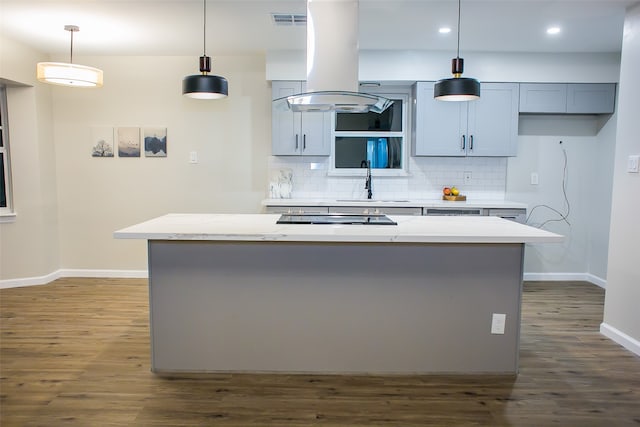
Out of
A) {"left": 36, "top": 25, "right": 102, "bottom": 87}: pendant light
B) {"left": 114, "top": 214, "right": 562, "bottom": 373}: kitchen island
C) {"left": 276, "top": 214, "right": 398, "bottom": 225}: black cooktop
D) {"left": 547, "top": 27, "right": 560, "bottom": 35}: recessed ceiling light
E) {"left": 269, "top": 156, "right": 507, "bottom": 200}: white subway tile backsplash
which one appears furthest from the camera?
{"left": 269, "top": 156, "right": 507, "bottom": 200}: white subway tile backsplash

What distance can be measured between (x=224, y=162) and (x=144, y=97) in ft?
3.73

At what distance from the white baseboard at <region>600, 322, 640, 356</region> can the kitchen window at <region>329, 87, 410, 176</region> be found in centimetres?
245

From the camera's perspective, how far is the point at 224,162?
5.04 metres

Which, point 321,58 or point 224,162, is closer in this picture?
point 321,58

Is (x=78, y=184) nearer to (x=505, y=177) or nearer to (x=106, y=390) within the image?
(x=106, y=390)

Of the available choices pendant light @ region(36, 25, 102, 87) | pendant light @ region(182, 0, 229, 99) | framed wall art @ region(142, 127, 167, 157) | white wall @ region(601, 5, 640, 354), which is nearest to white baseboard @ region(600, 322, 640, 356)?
white wall @ region(601, 5, 640, 354)

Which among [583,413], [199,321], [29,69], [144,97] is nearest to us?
[583,413]

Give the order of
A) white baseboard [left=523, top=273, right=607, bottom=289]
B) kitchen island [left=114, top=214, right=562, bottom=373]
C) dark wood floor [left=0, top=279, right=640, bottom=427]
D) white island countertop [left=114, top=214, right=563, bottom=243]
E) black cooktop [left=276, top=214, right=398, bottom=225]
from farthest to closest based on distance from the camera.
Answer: white baseboard [left=523, top=273, right=607, bottom=289]
black cooktop [left=276, top=214, right=398, bottom=225]
kitchen island [left=114, top=214, right=562, bottom=373]
white island countertop [left=114, top=214, right=563, bottom=243]
dark wood floor [left=0, top=279, right=640, bottom=427]

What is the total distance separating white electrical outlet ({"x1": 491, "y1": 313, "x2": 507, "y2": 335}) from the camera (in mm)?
2711

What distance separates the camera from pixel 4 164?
4.68m

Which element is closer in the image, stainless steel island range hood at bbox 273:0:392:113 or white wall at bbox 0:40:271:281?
stainless steel island range hood at bbox 273:0:392:113

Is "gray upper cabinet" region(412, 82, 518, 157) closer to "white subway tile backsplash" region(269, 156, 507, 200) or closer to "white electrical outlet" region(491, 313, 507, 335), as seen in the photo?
"white subway tile backsplash" region(269, 156, 507, 200)

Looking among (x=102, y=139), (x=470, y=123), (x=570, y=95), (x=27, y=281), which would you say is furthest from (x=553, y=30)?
(x=27, y=281)


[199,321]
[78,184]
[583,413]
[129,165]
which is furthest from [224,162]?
[583,413]
